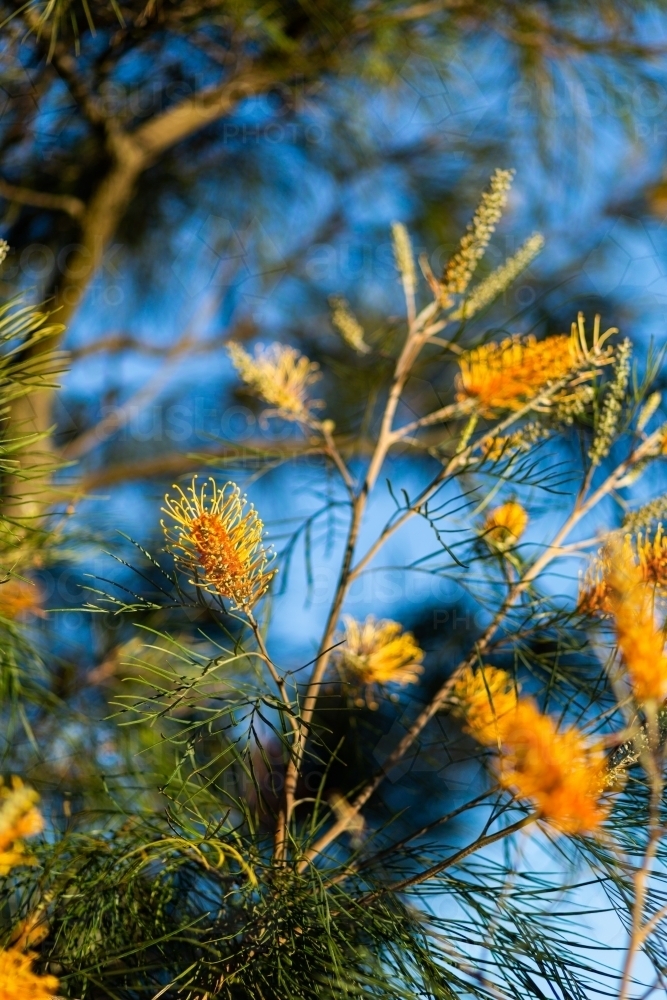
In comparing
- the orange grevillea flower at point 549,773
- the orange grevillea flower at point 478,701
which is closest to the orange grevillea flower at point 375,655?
the orange grevillea flower at point 478,701

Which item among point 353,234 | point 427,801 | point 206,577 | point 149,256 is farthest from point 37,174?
point 206,577

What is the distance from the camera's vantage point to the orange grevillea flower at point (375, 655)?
1.37ft

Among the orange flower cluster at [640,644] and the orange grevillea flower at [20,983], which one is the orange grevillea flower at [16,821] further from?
the orange flower cluster at [640,644]

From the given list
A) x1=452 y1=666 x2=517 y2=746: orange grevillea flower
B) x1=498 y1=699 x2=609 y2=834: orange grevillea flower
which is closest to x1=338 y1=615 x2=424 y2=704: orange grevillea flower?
x1=452 y1=666 x2=517 y2=746: orange grevillea flower

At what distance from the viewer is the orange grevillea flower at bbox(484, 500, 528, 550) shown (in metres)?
0.41

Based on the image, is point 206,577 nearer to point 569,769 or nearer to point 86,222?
point 569,769

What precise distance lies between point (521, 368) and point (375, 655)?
0.14m

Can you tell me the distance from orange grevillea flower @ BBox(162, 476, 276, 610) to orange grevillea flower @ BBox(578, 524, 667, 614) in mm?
119

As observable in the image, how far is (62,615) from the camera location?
2.96ft

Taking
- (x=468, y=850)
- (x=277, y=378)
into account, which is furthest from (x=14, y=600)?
(x=468, y=850)

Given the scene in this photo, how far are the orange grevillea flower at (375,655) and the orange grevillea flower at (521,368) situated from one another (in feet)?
0.36

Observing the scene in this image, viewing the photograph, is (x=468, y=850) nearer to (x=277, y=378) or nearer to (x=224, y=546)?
(x=224, y=546)

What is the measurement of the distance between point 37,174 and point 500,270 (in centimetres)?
82

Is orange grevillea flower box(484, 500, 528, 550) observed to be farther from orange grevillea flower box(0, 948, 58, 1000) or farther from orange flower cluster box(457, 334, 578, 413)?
orange grevillea flower box(0, 948, 58, 1000)
